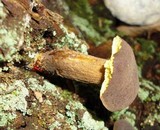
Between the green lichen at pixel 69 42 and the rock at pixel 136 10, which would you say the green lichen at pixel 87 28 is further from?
the green lichen at pixel 69 42

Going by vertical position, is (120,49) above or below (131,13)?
above

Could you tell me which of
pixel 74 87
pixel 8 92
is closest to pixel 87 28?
pixel 74 87

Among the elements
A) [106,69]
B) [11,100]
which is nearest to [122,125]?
[106,69]

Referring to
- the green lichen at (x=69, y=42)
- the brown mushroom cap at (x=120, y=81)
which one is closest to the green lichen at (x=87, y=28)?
the green lichen at (x=69, y=42)

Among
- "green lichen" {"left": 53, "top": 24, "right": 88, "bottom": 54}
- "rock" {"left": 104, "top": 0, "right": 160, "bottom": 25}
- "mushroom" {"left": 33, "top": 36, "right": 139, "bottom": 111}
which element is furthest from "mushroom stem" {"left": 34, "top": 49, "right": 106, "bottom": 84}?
"rock" {"left": 104, "top": 0, "right": 160, "bottom": 25}

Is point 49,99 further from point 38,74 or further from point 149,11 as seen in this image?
point 149,11

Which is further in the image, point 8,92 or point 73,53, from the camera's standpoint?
point 73,53
